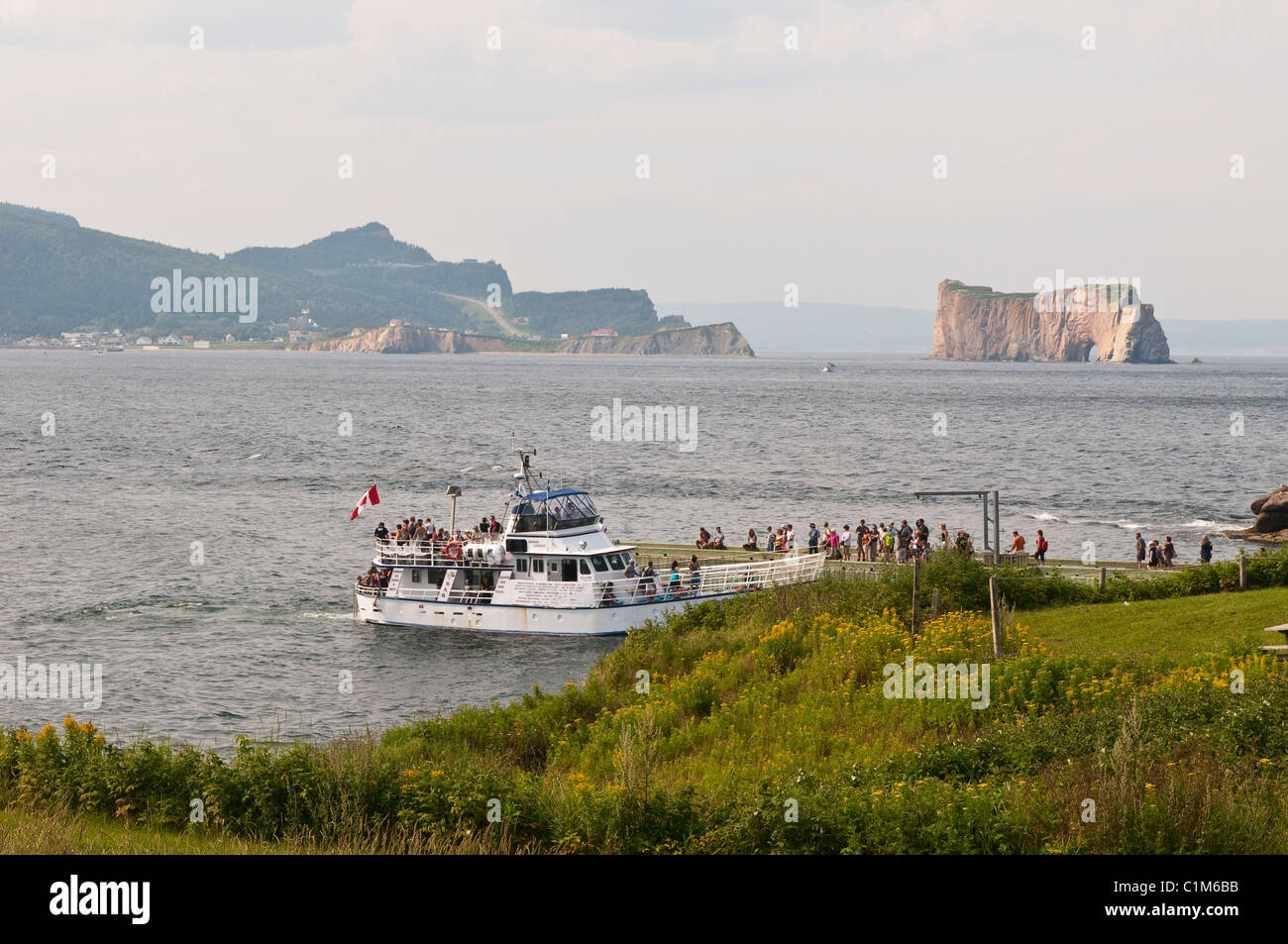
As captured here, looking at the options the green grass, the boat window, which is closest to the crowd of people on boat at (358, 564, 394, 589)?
the boat window

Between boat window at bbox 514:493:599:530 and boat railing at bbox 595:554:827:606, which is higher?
boat window at bbox 514:493:599:530

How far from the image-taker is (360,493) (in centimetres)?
7900

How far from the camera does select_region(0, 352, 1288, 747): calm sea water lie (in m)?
37.9

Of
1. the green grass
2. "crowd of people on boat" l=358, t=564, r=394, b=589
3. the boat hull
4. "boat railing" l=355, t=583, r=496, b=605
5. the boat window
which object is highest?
the boat window

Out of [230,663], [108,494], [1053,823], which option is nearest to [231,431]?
[108,494]

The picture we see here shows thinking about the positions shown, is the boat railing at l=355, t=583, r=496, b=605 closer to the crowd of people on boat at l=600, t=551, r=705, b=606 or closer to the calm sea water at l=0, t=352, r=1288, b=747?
the calm sea water at l=0, t=352, r=1288, b=747

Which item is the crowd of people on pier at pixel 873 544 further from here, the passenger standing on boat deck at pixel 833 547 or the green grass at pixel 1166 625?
the green grass at pixel 1166 625

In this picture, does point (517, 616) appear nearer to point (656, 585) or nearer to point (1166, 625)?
point (656, 585)

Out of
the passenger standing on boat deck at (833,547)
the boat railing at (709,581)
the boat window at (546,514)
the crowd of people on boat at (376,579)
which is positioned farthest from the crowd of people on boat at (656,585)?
the crowd of people on boat at (376,579)

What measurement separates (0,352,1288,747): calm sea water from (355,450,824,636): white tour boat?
0.98 meters

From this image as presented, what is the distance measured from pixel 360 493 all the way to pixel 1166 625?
59764 millimetres

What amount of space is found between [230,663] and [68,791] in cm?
2251

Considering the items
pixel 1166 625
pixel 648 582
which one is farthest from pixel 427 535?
pixel 1166 625
